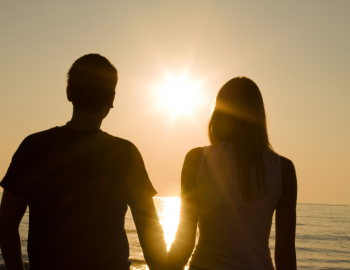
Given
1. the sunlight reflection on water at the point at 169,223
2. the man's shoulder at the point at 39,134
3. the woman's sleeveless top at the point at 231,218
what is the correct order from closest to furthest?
the man's shoulder at the point at 39,134
the woman's sleeveless top at the point at 231,218
the sunlight reflection on water at the point at 169,223

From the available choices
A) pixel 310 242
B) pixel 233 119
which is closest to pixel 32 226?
pixel 233 119

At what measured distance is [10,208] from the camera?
2.12 m

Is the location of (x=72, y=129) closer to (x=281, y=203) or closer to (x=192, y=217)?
(x=192, y=217)

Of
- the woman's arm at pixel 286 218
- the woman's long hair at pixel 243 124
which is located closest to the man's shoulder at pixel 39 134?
the woman's long hair at pixel 243 124

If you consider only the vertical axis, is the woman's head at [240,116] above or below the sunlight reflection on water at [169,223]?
above

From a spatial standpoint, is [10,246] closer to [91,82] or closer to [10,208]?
[10,208]

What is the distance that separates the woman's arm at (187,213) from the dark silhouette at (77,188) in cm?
38

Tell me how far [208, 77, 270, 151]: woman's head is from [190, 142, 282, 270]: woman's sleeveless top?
0.62ft

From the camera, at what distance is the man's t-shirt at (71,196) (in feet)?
6.72

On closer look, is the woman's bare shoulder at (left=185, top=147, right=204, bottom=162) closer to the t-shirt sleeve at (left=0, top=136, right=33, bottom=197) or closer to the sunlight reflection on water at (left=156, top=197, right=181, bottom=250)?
the t-shirt sleeve at (left=0, top=136, right=33, bottom=197)

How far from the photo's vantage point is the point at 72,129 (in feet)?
7.23

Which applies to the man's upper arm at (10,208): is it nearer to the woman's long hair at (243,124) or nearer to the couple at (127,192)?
the couple at (127,192)

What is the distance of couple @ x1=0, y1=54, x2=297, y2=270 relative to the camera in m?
2.08

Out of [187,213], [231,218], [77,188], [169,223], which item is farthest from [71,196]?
[169,223]
